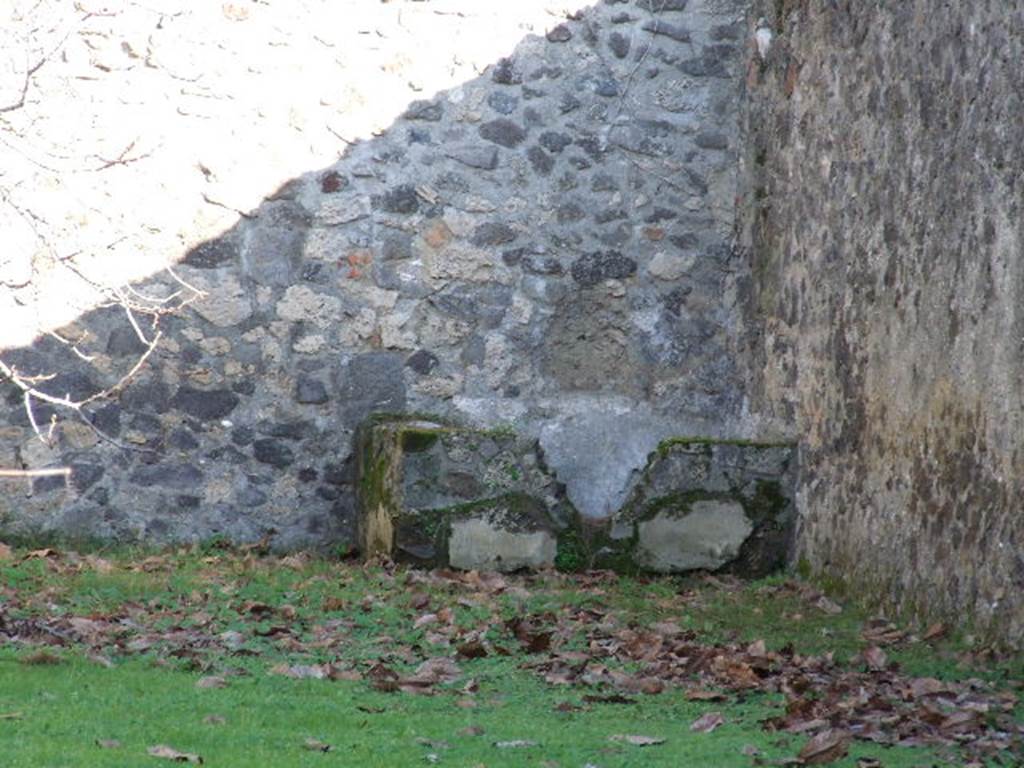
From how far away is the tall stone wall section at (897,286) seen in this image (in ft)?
22.2

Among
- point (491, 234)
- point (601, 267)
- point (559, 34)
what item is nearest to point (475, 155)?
point (491, 234)

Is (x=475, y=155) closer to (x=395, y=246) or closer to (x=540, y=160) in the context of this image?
(x=540, y=160)

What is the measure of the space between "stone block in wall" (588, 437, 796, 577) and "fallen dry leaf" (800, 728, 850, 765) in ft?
13.7

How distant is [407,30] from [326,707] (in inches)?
211

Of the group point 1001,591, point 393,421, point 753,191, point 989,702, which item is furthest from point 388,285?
point 989,702

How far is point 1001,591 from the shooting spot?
21.7 feet

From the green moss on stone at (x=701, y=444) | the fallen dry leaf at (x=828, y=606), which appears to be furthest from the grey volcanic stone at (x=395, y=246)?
the fallen dry leaf at (x=828, y=606)

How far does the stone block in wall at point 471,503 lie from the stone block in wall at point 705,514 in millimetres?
305

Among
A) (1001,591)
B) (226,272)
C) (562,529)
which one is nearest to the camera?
(1001,591)

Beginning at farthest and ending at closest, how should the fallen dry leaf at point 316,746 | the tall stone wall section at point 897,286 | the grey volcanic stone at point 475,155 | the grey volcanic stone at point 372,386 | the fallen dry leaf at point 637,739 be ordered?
the grey volcanic stone at point 475,155 < the grey volcanic stone at point 372,386 < the tall stone wall section at point 897,286 < the fallen dry leaf at point 637,739 < the fallen dry leaf at point 316,746

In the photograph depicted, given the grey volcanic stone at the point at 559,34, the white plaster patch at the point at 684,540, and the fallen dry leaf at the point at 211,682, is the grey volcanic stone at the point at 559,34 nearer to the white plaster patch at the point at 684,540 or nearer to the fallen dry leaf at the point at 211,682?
the white plaster patch at the point at 684,540

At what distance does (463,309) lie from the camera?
9.95m

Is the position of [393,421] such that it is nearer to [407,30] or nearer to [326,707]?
[407,30]

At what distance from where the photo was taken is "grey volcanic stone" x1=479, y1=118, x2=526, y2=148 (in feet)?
32.8
